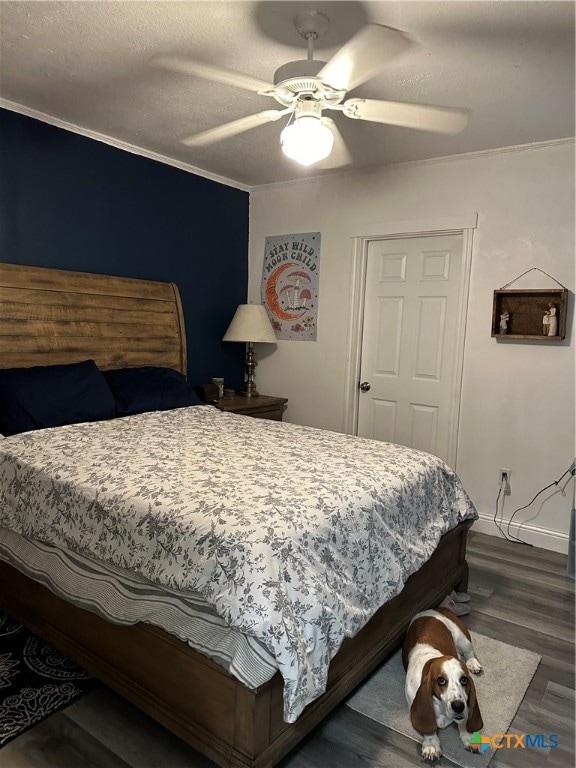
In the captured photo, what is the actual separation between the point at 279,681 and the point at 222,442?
4.22 ft

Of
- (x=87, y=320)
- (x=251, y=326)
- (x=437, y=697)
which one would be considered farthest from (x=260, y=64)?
(x=437, y=697)

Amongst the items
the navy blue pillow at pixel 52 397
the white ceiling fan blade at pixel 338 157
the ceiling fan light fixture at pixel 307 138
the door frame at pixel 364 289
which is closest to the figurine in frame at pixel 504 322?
the door frame at pixel 364 289

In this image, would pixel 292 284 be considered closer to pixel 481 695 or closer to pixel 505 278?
pixel 505 278

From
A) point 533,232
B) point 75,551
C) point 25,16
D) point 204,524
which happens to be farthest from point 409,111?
point 75,551

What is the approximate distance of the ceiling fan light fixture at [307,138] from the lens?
2.14 metres

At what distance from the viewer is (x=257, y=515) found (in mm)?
1750

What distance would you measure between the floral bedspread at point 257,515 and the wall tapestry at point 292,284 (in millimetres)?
1772

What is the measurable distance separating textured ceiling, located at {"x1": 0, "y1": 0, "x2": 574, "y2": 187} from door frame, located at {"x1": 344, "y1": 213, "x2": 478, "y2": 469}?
19.2 inches

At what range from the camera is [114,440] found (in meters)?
2.64

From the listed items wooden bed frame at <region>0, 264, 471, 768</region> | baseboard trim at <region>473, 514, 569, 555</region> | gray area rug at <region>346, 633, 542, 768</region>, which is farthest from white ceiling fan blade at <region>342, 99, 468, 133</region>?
baseboard trim at <region>473, 514, 569, 555</region>

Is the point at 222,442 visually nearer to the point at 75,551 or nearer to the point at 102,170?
the point at 75,551

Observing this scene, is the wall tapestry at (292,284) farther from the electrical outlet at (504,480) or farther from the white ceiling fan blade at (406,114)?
the electrical outlet at (504,480)

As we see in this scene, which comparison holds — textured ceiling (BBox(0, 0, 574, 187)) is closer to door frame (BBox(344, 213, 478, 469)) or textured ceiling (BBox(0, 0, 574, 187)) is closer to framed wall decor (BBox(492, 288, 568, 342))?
door frame (BBox(344, 213, 478, 469))

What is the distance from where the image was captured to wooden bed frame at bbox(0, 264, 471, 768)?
162cm
